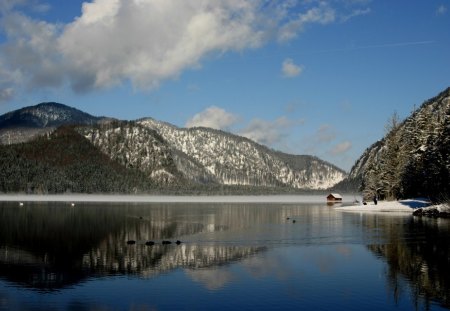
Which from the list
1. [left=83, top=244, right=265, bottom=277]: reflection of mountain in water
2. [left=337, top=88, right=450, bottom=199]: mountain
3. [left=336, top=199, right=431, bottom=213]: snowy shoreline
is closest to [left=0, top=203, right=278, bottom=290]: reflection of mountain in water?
[left=83, top=244, right=265, bottom=277]: reflection of mountain in water

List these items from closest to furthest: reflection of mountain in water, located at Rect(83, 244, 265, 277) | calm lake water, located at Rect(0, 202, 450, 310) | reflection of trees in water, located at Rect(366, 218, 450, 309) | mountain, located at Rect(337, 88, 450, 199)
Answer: calm lake water, located at Rect(0, 202, 450, 310) → reflection of trees in water, located at Rect(366, 218, 450, 309) → reflection of mountain in water, located at Rect(83, 244, 265, 277) → mountain, located at Rect(337, 88, 450, 199)

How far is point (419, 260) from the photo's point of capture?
41375 millimetres

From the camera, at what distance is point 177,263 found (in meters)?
41.8

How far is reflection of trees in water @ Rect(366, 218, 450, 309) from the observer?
30.8 meters

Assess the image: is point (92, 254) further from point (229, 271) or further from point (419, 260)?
point (419, 260)

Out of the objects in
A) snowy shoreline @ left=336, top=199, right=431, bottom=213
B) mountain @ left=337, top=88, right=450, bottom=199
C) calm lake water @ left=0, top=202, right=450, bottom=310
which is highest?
mountain @ left=337, top=88, right=450, bottom=199

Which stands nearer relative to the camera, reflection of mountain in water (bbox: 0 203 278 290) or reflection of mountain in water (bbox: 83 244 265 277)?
reflection of mountain in water (bbox: 0 203 278 290)

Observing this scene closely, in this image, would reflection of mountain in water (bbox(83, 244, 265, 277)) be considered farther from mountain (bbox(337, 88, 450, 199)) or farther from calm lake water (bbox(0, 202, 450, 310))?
mountain (bbox(337, 88, 450, 199))

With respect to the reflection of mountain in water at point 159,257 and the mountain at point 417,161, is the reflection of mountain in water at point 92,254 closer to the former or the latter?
the reflection of mountain in water at point 159,257

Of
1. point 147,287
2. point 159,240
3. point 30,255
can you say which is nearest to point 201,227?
point 159,240

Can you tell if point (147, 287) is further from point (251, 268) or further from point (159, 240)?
point (159, 240)

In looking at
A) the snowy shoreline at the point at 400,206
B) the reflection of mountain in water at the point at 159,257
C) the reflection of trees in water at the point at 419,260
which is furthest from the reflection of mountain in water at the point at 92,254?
the snowy shoreline at the point at 400,206

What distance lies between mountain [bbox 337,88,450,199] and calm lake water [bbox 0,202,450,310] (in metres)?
26.2

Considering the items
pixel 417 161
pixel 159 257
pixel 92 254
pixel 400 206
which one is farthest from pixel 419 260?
pixel 400 206
